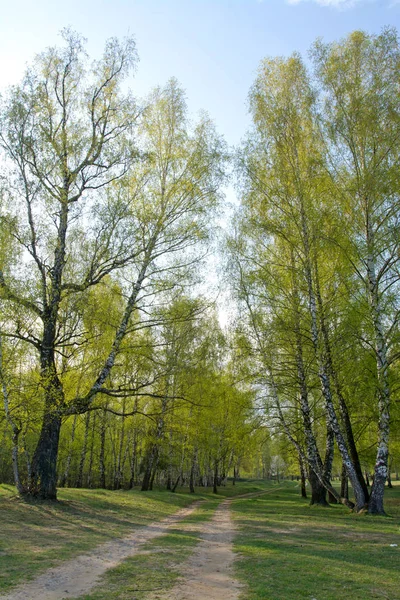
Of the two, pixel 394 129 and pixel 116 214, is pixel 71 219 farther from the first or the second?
pixel 394 129

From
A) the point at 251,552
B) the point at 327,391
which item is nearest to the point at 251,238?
the point at 327,391

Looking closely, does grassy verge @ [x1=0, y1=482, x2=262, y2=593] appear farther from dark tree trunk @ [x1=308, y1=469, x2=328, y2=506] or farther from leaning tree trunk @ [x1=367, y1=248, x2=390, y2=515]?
leaning tree trunk @ [x1=367, y1=248, x2=390, y2=515]

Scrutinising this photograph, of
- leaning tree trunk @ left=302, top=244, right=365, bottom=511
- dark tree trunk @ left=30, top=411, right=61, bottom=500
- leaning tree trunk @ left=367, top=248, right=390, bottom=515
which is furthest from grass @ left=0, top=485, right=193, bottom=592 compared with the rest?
leaning tree trunk @ left=367, top=248, right=390, bottom=515

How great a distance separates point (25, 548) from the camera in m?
7.64

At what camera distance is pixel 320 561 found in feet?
22.6

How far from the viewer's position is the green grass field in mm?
5336

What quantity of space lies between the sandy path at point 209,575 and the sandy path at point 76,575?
47.4 inches

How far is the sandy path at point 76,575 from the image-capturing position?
505cm

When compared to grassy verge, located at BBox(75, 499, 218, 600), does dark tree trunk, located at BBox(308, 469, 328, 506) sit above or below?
below

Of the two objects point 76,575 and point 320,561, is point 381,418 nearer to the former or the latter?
point 320,561

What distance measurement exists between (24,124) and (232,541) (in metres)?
15.1

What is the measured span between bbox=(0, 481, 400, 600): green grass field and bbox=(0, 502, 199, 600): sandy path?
206 mm

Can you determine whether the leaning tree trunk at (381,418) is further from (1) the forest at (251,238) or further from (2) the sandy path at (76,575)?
(2) the sandy path at (76,575)

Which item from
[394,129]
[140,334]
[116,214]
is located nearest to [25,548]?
[116,214]
